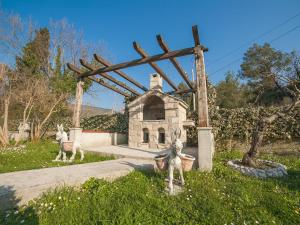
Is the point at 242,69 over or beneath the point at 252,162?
over

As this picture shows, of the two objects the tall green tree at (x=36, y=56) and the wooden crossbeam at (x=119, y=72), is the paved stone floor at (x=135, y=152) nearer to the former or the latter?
the wooden crossbeam at (x=119, y=72)

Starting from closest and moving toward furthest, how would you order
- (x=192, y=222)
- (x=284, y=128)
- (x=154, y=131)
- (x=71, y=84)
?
(x=192, y=222) < (x=284, y=128) < (x=154, y=131) < (x=71, y=84)

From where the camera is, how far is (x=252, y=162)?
5.25 m

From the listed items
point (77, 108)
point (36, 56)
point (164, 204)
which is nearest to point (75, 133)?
point (77, 108)

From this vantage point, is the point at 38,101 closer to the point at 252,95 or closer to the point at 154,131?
the point at 154,131

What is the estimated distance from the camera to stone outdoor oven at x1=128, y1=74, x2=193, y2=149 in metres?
9.31

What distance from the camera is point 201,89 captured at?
17.7ft

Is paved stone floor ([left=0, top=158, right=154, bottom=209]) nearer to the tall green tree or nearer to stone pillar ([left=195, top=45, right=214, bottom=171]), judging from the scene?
stone pillar ([left=195, top=45, right=214, bottom=171])

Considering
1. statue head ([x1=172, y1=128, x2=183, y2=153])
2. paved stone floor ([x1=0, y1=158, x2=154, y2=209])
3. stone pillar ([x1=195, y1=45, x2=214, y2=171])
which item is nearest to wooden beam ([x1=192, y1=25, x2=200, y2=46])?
stone pillar ([x1=195, y1=45, x2=214, y2=171])

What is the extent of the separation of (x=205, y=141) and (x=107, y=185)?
2.98 metres

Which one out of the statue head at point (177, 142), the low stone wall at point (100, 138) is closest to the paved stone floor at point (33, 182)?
the statue head at point (177, 142)

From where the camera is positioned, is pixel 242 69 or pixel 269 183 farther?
pixel 242 69

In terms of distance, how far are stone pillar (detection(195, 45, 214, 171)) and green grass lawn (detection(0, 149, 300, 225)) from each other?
0.83 metres

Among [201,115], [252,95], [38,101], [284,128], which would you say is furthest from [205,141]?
[252,95]
